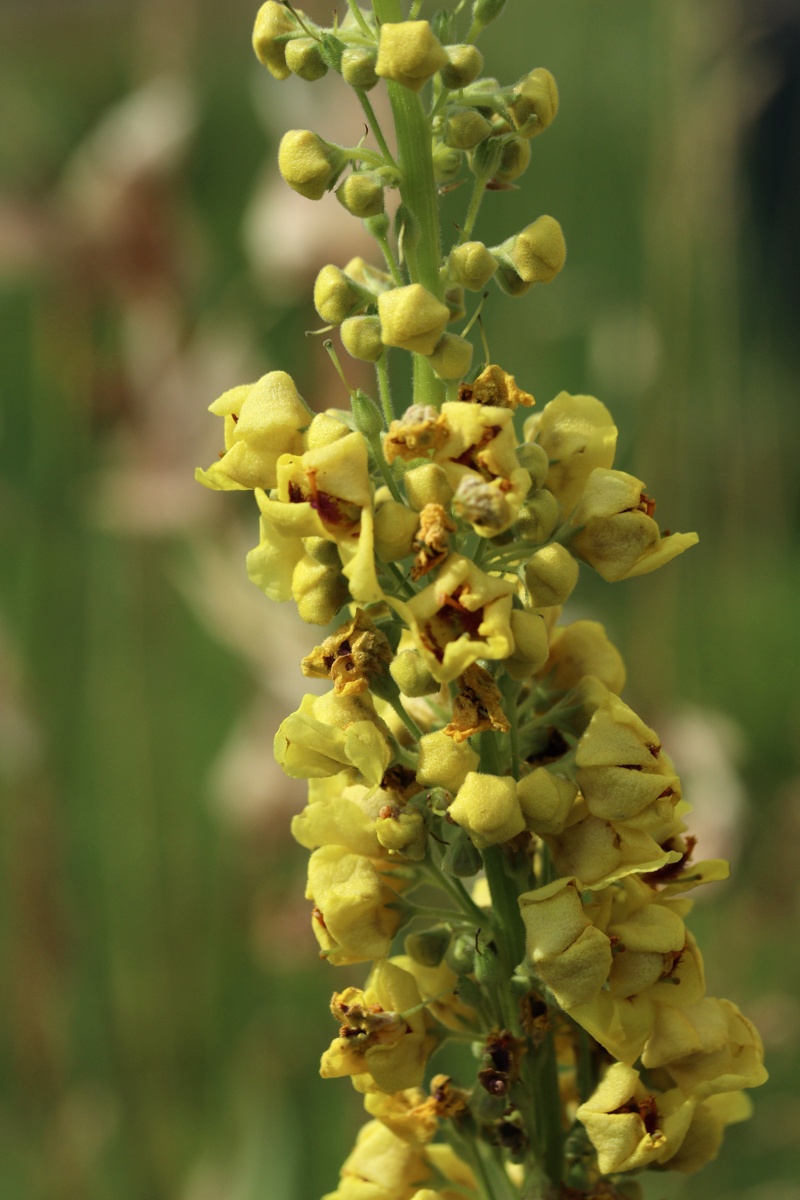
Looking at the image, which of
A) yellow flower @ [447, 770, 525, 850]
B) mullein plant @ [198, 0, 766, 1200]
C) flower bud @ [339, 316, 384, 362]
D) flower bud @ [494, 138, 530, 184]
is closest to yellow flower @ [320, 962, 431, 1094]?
mullein plant @ [198, 0, 766, 1200]

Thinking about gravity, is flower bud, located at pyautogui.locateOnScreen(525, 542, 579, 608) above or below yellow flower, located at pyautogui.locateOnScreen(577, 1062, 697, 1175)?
above

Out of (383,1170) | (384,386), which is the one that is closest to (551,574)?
(384,386)

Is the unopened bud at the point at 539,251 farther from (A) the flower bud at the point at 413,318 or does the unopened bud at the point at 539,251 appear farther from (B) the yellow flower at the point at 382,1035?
(B) the yellow flower at the point at 382,1035

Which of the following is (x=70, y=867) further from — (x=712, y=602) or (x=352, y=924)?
(x=352, y=924)

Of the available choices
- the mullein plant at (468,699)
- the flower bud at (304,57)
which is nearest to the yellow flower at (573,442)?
the mullein plant at (468,699)

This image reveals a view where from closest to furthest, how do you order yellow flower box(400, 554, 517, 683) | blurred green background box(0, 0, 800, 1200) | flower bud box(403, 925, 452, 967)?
1. yellow flower box(400, 554, 517, 683)
2. flower bud box(403, 925, 452, 967)
3. blurred green background box(0, 0, 800, 1200)

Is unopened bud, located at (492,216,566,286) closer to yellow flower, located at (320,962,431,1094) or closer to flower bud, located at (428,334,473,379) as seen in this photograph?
flower bud, located at (428,334,473,379)

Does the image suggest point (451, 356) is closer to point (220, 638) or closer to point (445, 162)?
point (445, 162)
